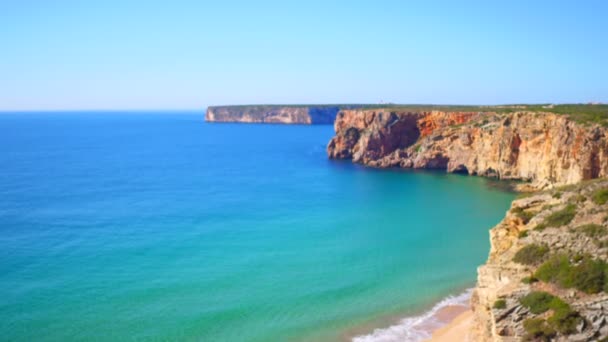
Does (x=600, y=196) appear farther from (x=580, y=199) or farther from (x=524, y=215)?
(x=524, y=215)

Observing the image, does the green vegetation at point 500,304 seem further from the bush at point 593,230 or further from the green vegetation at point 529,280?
the bush at point 593,230

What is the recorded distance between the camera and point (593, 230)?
50.6 feet

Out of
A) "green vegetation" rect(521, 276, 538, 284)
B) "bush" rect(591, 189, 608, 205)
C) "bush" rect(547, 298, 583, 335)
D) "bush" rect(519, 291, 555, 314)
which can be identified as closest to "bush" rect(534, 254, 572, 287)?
"green vegetation" rect(521, 276, 538, 284)

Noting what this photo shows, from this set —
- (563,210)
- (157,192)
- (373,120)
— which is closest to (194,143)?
(373,120)

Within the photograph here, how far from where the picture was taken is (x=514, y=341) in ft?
41.8

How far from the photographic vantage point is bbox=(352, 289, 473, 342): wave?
2045 centimetres

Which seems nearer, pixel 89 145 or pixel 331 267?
pixel 331 267

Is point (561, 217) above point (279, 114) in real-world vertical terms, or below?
below

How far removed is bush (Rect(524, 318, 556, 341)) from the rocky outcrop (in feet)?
0.08

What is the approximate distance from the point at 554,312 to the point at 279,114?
167 metres

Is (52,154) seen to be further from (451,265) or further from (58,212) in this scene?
(451,265)

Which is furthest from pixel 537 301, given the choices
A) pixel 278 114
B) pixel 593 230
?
pixel 278 114

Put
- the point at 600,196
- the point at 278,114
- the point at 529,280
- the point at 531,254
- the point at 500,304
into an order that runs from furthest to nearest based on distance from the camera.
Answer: the point at 278,114 < the point at 600,196 < the point at 531,254 < the point at 529,280 < the point at 500,304

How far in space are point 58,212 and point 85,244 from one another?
33.1 ft
